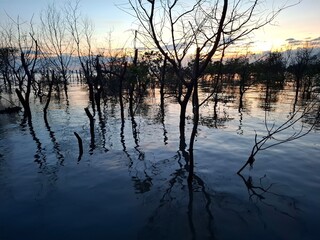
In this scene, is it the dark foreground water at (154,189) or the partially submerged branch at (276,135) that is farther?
the partially submerged branch at (276,135)

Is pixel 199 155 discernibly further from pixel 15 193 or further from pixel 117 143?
pixel 15 193

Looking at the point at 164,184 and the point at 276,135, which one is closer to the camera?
the point at 164,184

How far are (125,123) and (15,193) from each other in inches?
434

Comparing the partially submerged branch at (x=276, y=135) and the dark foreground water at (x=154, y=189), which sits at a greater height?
the partially submerged branch at (x=276, y=135)

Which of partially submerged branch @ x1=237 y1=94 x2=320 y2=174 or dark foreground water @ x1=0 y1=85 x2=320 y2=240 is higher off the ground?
partially submerged branch @ x1=237 y1=94 x2=320 y2=174

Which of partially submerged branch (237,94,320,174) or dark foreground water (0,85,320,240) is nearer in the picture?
dark foreground water (0,85,320,240)

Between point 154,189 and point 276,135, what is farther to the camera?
point 276,135

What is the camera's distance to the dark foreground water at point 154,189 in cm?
632

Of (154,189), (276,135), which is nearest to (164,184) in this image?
(154,189)

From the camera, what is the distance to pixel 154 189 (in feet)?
27.6

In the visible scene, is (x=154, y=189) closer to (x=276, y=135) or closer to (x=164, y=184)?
(x=164, y=184)

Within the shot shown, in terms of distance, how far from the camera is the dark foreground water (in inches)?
249

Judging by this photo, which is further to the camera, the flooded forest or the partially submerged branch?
the partially submerged branch

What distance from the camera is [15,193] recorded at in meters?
8.23
